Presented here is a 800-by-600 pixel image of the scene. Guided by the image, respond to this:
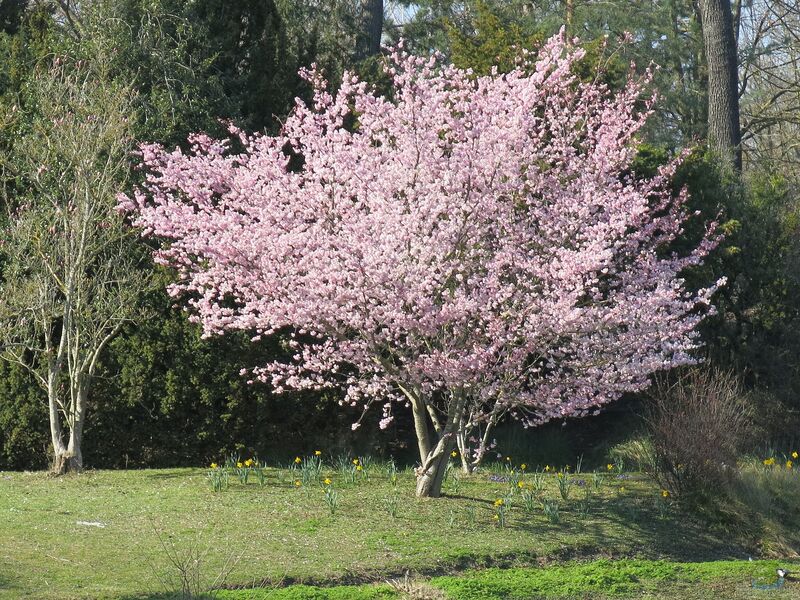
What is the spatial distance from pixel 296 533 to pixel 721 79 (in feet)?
37.2

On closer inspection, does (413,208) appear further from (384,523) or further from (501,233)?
(384,523)

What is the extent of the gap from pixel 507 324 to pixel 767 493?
9.56ft

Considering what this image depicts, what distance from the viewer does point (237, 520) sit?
732cm

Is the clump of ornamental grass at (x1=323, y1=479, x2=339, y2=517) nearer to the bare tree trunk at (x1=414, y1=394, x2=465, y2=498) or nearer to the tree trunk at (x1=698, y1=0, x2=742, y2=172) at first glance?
the bare tree trunk at (x1=414, y1=394, x2=465, y2=498)

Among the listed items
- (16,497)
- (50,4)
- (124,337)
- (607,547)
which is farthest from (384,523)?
(50,4)

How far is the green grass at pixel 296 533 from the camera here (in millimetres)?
6012

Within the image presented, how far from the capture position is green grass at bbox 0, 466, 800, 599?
19.7ft

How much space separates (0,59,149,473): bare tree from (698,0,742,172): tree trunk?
929cm

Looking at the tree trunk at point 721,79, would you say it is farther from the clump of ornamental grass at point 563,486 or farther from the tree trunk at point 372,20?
the clump of ornamental grass at point 563,486

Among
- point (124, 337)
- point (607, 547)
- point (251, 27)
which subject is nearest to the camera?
point (607, 547)

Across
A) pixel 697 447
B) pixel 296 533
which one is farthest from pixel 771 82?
pixel 296 533

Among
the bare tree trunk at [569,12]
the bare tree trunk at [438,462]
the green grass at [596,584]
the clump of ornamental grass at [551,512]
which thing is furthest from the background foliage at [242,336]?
the green grass at [596,584]

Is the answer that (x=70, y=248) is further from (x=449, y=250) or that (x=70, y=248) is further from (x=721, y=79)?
(x=721, y=79)

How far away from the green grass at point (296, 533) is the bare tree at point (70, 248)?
1.00 metres
